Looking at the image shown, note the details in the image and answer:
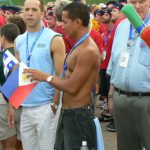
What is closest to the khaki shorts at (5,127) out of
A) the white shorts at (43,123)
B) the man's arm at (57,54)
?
the white shorts at (43,123)

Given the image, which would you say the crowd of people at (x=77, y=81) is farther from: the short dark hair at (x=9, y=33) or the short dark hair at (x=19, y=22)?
the short dark hair at (x=19, y=22)

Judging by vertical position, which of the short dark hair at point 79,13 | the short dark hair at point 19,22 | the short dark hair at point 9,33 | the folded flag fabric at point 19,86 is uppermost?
the short dark hair at point 79,13

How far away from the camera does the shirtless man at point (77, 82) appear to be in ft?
12.3

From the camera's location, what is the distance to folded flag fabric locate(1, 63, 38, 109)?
3.88m

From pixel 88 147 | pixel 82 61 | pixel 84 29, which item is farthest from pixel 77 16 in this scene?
pixel 88 147

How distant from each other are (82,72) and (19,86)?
0.60 meters

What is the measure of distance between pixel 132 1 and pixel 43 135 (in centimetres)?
159

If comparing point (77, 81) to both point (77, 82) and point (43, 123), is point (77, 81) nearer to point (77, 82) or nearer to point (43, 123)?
point (77, 82)

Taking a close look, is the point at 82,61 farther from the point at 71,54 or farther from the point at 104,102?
the point at 104,102

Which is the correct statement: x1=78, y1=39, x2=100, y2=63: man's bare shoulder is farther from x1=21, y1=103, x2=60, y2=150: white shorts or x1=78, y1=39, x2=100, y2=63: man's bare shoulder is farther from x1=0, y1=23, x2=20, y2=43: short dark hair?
x1=0, y1=23, x2=20, y2=43: short dark hair

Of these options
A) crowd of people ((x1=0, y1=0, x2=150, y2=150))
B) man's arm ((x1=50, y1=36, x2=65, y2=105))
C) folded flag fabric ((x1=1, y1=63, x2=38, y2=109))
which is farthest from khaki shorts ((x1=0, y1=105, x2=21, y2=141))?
folded flag fabric ((x1=1, y1=63, x2=38, y2=109))

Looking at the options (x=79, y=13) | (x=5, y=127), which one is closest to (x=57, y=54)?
(x=79, y=13)

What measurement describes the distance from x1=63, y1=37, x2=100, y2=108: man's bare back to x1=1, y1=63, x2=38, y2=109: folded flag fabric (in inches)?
13.5

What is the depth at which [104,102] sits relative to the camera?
359 inches
